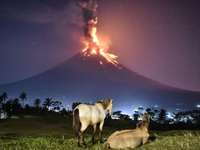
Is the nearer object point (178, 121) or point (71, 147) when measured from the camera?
point (71, 147)

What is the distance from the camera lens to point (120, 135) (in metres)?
8.34

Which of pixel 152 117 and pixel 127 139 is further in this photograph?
pixel 152 117

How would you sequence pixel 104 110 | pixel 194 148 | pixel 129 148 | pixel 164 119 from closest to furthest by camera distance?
1. pixel 194 148
2. pixel 129 148
3. pixel 104 110
4. pixel 164 119

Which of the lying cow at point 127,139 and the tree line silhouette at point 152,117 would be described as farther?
the tree line silhouette at point 152,117

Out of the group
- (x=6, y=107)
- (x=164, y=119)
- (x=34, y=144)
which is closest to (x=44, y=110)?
(x=6, y=107)

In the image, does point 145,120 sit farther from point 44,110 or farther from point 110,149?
point 44,110

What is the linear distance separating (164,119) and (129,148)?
204 feet

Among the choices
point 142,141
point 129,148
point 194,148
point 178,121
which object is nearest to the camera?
point 194,148

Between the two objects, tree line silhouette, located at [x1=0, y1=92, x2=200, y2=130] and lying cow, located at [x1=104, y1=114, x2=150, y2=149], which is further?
tree line silhouette, located at [x1=0, y1=92, x2=200, y2=130]

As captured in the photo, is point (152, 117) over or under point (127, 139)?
under

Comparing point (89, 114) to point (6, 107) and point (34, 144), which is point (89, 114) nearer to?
point (34, 144)

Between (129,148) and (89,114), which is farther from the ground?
(89,114)

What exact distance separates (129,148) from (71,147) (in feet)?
7.85

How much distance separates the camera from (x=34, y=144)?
887cm
